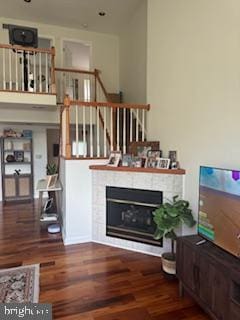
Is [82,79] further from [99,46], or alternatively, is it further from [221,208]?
[221,208]

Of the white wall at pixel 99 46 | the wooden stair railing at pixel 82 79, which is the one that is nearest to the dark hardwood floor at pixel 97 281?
the wooden stair railing at pixel 82 79

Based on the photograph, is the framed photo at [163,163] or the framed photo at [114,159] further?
the framed photo at [114,159]

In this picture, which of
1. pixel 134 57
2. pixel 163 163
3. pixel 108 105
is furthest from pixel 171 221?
pixel 134 57

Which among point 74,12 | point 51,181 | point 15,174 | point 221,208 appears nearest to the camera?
point 221,208

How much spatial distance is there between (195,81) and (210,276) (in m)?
1.99

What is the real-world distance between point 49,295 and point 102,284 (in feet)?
1.74

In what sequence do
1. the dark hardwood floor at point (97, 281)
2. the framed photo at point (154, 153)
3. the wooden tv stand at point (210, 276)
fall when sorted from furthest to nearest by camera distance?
the framed photo at point (154, 153) → the dark hardwood floor at point (97, 281) → the wooden tv stand at point (210, 276)

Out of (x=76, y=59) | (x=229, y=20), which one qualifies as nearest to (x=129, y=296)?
(x=229, y=20)

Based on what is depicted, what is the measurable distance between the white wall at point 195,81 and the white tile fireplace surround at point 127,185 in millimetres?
205

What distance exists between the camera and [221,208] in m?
2.06

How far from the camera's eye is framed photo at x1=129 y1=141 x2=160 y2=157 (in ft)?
11.8

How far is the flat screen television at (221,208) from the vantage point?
1.89m

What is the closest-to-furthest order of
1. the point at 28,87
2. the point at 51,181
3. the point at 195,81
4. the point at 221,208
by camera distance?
1. the point at 221,208
2. the point at 195,81
3. the point at 51,181
4. the point at 28,87

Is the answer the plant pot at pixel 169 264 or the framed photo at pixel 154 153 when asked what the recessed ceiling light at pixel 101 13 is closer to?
the framed photo at pixel 154 153
